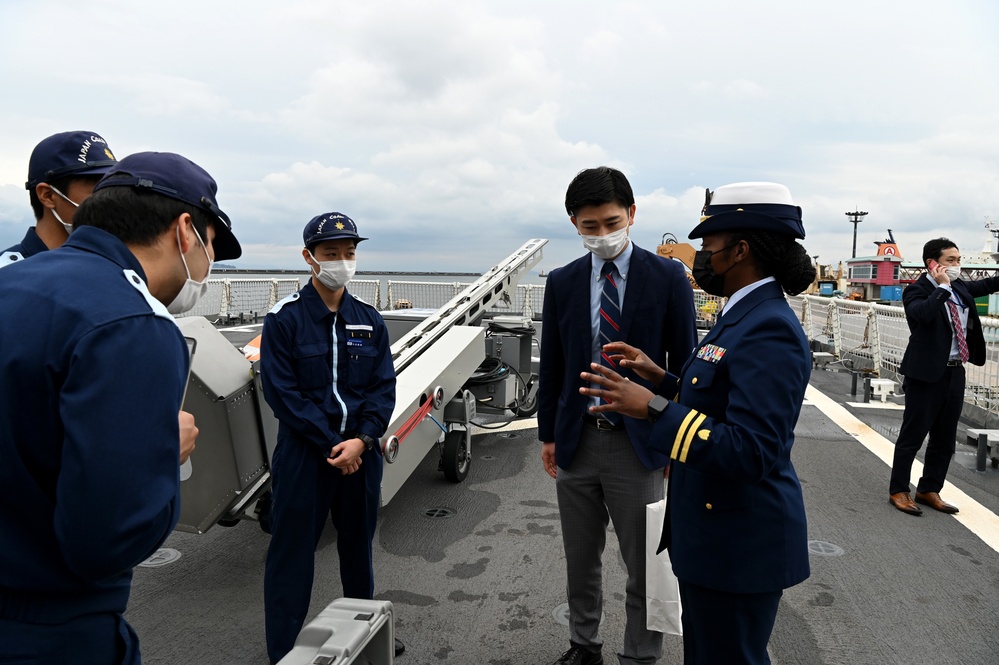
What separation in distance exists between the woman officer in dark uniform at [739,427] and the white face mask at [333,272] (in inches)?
58.6

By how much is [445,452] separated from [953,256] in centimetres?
397

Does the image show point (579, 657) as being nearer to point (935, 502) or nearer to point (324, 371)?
point (324, 371)

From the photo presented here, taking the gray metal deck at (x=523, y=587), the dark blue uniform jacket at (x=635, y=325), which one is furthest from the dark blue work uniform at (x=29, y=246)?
the dark blue uniform jacket at (x=635, y=325)

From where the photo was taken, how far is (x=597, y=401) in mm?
2527

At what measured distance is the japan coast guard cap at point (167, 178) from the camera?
129 centimetres

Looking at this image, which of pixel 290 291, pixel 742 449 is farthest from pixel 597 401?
pixel 290 291

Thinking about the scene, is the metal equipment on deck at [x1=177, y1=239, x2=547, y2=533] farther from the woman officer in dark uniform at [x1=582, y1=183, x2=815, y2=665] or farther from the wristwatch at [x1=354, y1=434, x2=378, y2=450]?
the woman officer in dark uniform at [x1=582, y1=183, x2=815, y2=665]

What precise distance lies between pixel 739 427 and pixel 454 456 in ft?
11.4

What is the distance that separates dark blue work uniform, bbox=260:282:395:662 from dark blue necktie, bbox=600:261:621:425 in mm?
1068

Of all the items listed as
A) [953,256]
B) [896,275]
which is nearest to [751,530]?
[953,256]

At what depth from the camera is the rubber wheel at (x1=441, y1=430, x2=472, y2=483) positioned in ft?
15.7

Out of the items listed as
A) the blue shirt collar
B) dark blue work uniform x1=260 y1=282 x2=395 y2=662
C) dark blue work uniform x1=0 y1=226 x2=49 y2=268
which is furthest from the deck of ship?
dark blue work uniform x1=0 y1=226 x2=49 y2=268

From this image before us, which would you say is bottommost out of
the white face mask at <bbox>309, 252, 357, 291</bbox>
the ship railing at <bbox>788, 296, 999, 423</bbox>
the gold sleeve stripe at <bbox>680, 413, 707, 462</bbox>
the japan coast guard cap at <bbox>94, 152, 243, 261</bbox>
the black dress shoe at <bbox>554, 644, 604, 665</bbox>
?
the black dress shoe at <bbox>554, 644, 604, 665</bbox>

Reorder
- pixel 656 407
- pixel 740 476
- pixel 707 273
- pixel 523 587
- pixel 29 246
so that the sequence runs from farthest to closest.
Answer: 1. pixel 523 587
2. pixel 29 246
3. pixel 707 273
4. pixel 656 407
5. pixel 740 476
